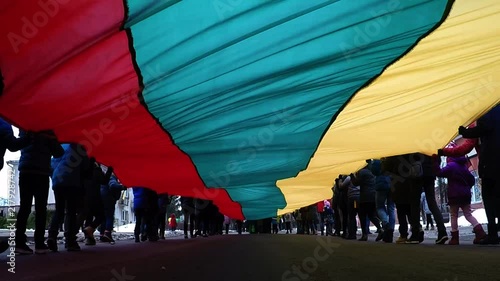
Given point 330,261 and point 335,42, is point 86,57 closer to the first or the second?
point 335,42

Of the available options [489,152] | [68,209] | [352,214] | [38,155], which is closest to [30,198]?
[38,155]

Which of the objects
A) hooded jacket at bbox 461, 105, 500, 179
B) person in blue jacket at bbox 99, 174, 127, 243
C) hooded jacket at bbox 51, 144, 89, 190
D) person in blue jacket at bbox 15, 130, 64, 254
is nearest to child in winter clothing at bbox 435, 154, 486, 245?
hooded jacket at bbox 461, 105, 500, 179

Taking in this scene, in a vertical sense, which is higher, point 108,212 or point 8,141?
point 8,141

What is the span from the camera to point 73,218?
6617 mm

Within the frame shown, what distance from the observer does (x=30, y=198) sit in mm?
5676

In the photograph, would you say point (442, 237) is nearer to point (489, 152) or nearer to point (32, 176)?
point (489, 152)

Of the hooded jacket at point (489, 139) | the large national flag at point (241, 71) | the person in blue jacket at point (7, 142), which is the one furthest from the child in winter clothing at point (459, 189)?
the person in blue jacket at point (7, 142)

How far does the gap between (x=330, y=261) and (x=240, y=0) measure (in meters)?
2.68

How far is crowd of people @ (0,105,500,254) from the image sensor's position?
560 cm

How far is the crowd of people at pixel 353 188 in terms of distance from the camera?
5.60 meters

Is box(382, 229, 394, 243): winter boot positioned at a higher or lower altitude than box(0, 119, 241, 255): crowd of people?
lower

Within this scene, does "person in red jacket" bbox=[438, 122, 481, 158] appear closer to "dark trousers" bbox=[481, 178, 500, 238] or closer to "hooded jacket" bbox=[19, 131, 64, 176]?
"dark trousers" bbox=[481, 178, 500, 238]

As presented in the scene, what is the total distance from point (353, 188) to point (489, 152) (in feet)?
13.5

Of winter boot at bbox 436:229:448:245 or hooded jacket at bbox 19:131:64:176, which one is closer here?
hooded jacket at bbox 19:131:64:176
